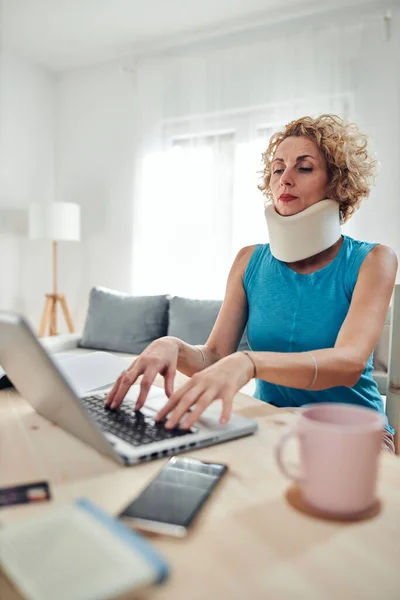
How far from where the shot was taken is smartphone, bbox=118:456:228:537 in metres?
0.48

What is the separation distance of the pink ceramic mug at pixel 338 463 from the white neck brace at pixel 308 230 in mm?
817

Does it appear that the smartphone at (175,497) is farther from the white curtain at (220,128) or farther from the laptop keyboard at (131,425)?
the white curtain at (220,128)

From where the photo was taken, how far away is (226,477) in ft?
2.00

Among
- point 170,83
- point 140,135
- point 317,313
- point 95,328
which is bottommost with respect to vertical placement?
point 95,328

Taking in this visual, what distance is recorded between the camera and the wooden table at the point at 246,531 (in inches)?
15.8

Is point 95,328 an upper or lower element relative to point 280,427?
lower

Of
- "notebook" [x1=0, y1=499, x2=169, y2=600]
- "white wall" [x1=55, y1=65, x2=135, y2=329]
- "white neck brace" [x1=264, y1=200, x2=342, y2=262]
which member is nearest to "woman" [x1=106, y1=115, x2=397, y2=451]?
"white neck brace" [x1=264, y1=200, x2=342, y2=262]

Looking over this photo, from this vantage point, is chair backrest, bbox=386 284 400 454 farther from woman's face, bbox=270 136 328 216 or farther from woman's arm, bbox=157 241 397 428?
woman's face, bbox=270 136 328 216

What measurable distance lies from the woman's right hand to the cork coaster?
341 mm

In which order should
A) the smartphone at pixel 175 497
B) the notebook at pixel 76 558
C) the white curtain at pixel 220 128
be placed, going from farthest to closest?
the white curtain at pixel 220 128
the smartphone at pixel 175 497
the notebook at pixel 76 558

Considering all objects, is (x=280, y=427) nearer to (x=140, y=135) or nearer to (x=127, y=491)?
(x=127, y=491)

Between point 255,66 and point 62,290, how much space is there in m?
2.50

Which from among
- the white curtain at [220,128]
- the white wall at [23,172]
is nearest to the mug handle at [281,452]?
the white curtain at [220,128]

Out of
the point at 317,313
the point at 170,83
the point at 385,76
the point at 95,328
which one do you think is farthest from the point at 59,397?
the point at 170,83
